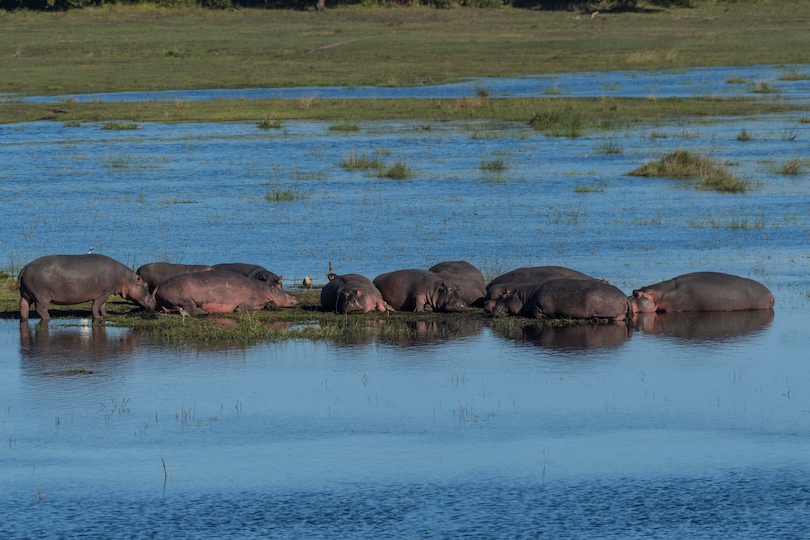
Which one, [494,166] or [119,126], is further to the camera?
[119,126]

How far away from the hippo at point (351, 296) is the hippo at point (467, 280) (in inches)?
31.8

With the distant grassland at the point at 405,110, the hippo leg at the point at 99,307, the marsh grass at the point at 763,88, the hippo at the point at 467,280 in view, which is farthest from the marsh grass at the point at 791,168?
the marsh grass at the point at 763,88

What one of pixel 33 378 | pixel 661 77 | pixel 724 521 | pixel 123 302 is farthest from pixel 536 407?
pixel 661 77

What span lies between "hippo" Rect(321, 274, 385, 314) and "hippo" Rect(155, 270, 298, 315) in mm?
634

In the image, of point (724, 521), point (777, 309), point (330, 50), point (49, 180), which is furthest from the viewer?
point (330, 50)

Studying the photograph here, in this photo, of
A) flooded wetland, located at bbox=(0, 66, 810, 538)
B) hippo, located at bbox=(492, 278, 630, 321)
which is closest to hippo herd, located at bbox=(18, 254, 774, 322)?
hippo, located at bbox=(492, 278, 630, 321)

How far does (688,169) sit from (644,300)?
12602 mm

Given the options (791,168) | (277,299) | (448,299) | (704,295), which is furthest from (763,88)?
(277,299)

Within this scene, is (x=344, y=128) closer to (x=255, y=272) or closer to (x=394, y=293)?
(x=255, y=272)

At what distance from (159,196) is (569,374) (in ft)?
45.3

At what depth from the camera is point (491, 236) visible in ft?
59.7

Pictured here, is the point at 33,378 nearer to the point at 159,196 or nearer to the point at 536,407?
the point at 536,407

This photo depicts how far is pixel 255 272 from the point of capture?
13625 mm

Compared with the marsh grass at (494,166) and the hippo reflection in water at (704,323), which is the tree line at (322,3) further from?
the hippo reflection in water at (704,323)
